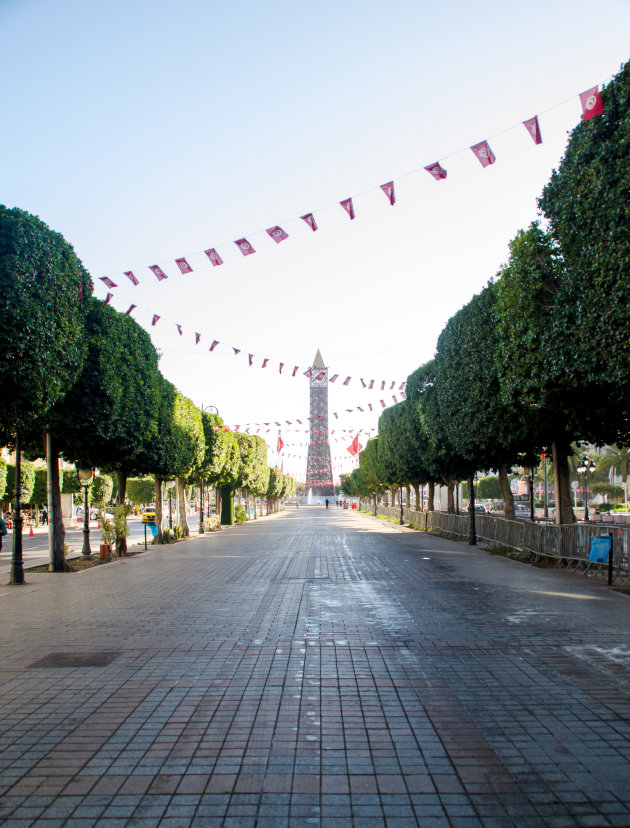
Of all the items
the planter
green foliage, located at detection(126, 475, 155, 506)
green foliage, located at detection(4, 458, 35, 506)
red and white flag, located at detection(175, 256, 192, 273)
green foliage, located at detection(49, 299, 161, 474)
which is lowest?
green foliage, located at detection(126, 475, 155, 506)

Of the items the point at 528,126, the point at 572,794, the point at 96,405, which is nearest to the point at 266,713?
the point at 572,794

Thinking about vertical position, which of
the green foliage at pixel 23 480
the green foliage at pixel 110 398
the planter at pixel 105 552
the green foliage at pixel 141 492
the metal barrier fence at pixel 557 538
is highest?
the green foliage at pixel 110 398

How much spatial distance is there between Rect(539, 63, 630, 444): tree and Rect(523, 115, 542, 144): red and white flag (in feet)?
3.96

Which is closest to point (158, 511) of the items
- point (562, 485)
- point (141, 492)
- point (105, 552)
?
point (105, 552)

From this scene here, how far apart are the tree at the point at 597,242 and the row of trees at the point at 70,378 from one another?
869 cm

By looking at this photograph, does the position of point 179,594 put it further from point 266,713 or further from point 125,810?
point 125,810

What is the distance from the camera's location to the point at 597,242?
1049cm

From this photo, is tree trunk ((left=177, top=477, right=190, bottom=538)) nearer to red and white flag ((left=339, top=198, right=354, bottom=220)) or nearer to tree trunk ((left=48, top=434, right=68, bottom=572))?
tree trunk ((left=48, top=434, right=68, bottom=572))

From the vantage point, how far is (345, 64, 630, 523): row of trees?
33.6ft

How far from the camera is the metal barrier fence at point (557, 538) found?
14.7 m

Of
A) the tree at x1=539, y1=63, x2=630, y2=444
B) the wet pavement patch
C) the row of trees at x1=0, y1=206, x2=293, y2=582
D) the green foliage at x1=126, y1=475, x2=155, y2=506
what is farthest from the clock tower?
the wet pavement patch

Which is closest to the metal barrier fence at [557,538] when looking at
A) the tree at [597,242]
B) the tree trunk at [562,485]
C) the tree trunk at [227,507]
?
the tree trunk at [562,485]

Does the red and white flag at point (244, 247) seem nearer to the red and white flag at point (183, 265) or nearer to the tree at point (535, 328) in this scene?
the red and white flag at point (183, 265)

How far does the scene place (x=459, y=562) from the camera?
19.1 meters
